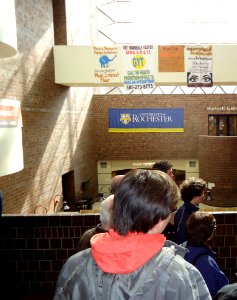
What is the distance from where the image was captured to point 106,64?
9.33 m

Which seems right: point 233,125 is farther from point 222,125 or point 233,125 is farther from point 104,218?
point 104,218

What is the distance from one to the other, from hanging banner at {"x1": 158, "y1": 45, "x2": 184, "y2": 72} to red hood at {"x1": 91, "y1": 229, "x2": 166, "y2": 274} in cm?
860

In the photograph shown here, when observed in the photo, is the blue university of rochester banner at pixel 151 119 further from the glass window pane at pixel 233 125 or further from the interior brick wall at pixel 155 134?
the glass window pane at pixel 233 125

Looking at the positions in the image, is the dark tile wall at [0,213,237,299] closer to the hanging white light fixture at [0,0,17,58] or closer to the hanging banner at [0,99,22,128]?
the hanging banner at [0,99,22,128]

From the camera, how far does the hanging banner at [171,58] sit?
9.16m

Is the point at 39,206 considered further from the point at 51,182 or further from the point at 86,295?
the point at 86,295

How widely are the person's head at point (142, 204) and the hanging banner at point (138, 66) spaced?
7.97 meters

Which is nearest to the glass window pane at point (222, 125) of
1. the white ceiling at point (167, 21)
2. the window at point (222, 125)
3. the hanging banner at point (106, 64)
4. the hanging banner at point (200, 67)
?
the window at point (222, 125)

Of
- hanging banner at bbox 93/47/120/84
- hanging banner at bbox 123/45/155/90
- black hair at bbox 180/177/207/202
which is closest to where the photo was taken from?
black hair at bbox 180/177/207/202

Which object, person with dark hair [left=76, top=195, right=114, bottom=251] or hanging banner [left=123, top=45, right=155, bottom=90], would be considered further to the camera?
hanging banner [left=123, top=45, right=155, bottom=90]

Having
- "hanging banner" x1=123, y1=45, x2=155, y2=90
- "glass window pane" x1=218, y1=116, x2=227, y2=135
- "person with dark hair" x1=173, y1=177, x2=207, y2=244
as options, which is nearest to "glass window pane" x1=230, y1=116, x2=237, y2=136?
"glass window pane" x1=218, y1=116, x2=227, y2=135

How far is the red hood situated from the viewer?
1.22 meters

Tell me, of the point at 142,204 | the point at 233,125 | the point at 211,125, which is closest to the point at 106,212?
the point at 142,204

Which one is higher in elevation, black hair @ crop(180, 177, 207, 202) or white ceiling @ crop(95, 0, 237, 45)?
white ceiling @ crop(95, 0, 237, 45)
